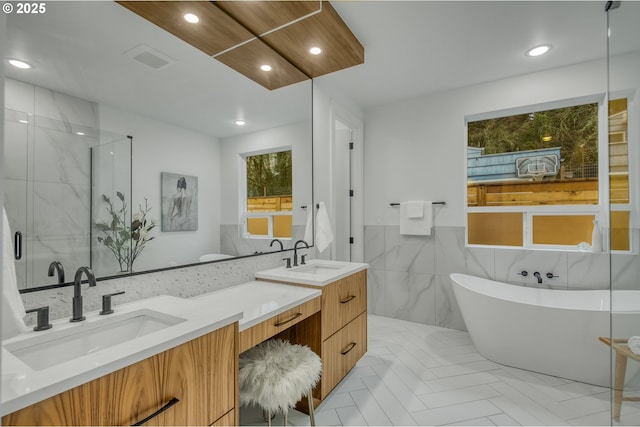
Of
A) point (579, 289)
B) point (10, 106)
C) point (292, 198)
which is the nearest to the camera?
point (10, 106)

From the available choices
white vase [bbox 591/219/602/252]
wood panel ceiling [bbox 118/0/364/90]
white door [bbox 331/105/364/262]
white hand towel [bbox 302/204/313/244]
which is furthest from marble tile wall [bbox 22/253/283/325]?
white vase [bbox 591/219/602/252]

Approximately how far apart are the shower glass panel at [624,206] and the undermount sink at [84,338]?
82.8 inches

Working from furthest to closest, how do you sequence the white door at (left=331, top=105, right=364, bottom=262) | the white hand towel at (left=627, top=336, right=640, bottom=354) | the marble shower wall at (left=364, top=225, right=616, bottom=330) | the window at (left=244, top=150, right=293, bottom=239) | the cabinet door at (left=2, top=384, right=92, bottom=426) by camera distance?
the white door at (left=331, top=105, right=364, bottom=262) < the marble shower wall at (left=364, top=225, right=616, bottom=330) < the window at (left=244, top=150, right=293, bottom=239) < the white hand towel at (left=627, top=336, right=640, bottom=354) < the cabinet door at (left=2, top=384, right=92, bottom=426)

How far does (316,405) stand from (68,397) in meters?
1.44

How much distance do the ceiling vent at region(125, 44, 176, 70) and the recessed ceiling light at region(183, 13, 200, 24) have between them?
0.23 m

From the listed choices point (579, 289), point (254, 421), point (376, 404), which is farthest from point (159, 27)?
point (579, 289)

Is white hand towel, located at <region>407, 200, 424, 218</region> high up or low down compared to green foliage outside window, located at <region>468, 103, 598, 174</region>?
down

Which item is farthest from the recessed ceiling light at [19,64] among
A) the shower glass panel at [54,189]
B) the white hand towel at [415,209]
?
the white hand towel at [415,209]

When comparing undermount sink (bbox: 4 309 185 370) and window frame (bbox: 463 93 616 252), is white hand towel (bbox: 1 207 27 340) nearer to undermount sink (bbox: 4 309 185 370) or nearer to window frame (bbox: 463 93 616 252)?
undermount sink (bbox: 4 309 185 370)

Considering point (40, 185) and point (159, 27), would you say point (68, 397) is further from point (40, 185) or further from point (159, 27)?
point (159, 27)

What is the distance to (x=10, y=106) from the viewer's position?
97 cm

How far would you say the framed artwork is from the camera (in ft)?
4.72

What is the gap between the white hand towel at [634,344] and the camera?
1385 mm

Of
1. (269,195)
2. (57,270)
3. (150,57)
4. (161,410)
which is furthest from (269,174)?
(161,410)
